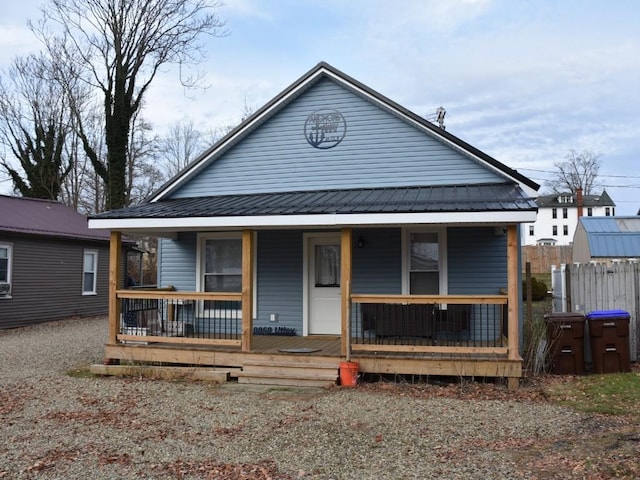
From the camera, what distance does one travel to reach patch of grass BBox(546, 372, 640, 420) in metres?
6.55

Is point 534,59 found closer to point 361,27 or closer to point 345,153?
point 361,27

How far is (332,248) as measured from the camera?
35.4 ft

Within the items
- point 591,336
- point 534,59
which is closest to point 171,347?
point 591,336

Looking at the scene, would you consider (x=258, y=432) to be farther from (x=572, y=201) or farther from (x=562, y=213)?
(x=562, y=213)

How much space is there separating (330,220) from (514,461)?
4412 millimetres

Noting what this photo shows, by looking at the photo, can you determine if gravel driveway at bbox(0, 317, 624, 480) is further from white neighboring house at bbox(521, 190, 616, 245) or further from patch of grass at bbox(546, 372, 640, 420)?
white neighboring house at bbox(521, 190, 616, 245)

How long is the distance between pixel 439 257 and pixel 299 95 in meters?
4.38

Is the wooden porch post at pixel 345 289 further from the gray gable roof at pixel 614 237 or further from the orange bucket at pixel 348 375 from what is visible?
the gray gable roof at pixel 614 237

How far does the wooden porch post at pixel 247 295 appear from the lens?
8.78 metres

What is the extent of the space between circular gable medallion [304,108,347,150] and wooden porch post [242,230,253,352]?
9.94ft

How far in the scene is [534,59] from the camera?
714 inches

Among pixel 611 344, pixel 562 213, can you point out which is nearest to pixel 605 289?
pixel 611 344

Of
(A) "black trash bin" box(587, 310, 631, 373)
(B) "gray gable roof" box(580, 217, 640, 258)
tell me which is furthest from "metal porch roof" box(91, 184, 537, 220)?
(B) "gray gable roof" box(580, 217, 640, 258)

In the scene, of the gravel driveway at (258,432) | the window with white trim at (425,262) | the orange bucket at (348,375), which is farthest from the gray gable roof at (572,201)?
the gravel driveway at (258,432)
